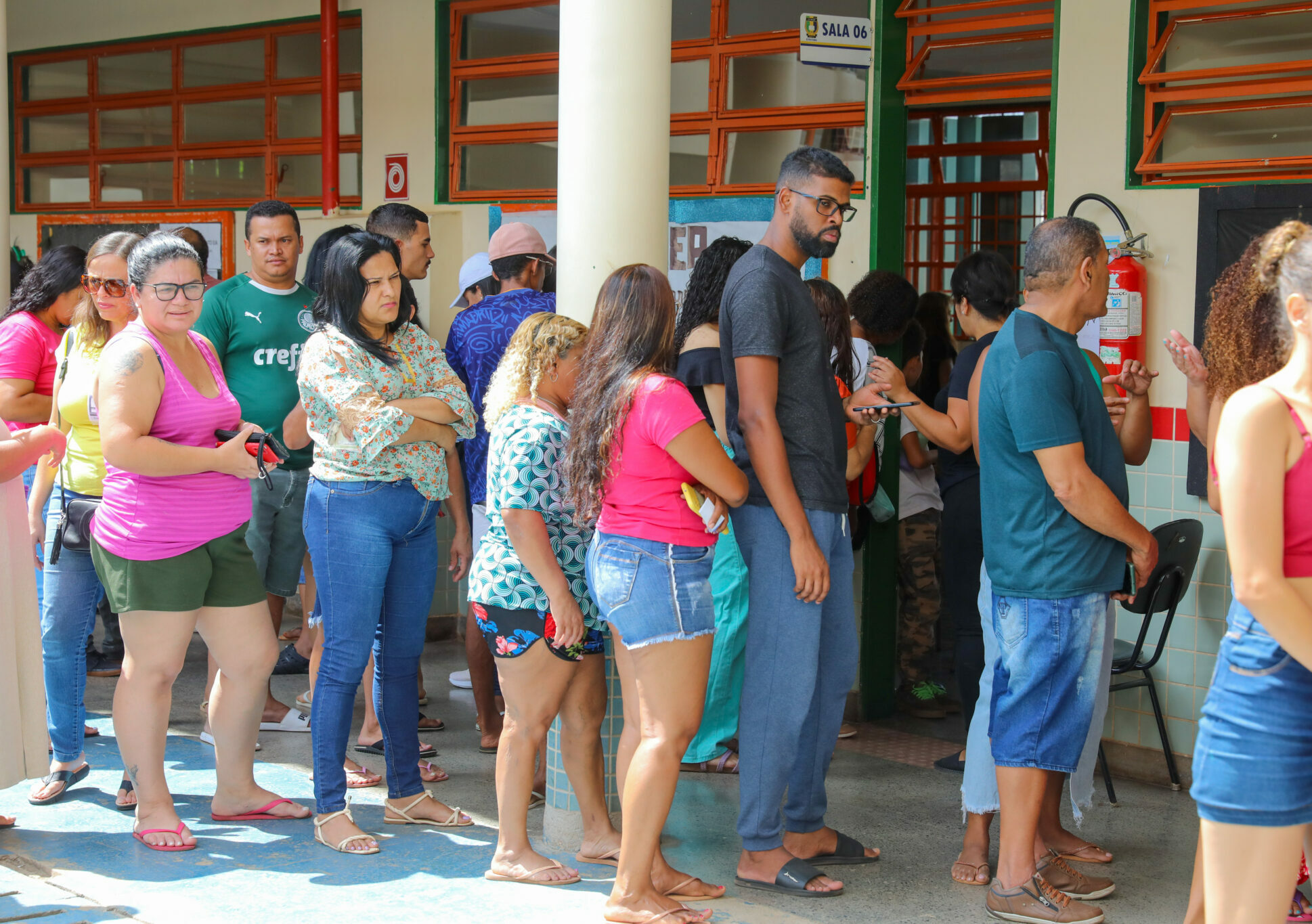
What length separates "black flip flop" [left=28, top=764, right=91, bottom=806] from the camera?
4480mm

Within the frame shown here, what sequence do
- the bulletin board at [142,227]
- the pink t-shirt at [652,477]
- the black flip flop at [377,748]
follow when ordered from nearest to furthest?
1. the pink t-shirt at [652,477]
2. the black flip flop at [377,748]
3. the bulletin board at [142,227]

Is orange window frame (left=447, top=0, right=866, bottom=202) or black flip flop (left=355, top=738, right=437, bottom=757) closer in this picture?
black flip flop (left=355, top=738, right=437, bottom=757)

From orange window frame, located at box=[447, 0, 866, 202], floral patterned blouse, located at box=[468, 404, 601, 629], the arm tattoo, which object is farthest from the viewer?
orange window frame, located at box=[447, 0, 866, 202]

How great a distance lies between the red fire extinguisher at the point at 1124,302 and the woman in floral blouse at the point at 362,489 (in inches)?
96.2

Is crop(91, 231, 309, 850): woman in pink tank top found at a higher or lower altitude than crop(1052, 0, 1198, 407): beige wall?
lower

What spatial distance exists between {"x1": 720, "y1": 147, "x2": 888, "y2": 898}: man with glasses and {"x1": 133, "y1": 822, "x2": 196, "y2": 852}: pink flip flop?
1719 millimetres

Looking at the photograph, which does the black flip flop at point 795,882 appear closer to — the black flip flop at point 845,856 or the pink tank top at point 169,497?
the black flip flop at point 845,856

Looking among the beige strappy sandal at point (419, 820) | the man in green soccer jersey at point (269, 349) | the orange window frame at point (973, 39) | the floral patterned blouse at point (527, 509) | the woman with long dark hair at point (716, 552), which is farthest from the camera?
the orange window frame at point (973, 39)

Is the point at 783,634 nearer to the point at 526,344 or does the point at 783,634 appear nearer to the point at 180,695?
the point at 526,344

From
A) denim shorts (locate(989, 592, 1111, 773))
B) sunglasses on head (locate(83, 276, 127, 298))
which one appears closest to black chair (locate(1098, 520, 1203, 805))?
denim shorts (locate(989, 592, 1111, 773))

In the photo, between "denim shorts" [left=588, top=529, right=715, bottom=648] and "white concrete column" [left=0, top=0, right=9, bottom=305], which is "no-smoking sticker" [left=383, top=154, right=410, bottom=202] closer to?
"white concrete column" [left=0, top=0, right=9, bottom=305]

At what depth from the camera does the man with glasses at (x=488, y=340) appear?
4910mm

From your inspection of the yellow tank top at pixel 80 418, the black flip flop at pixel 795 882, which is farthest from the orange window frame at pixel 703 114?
the black flip flop at pixel 795 882

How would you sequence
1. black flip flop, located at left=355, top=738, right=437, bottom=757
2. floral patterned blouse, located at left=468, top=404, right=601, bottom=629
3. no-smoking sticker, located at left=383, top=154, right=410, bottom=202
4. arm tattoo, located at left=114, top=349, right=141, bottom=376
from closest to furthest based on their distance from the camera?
floral patterned blouse, located at left=468, top=404, right=601, bottom=629, arm tattoo, located at left=114, top=349, right=141, bottom=376, black flip flop, located at left=355, top=738, right=437, bottom=757, no-smoking sticker, located at left=383, top=154, right=410, bottom=202
